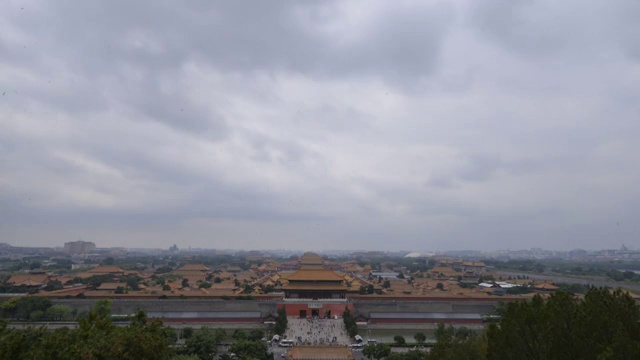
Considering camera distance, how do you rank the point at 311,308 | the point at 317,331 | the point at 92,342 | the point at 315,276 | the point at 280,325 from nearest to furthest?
the point at 92,342 < the point at 280,325 < the point at 317,331 < the point at 311,308 < the point at 315,276

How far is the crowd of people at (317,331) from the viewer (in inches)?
1000

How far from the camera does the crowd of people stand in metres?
25.4

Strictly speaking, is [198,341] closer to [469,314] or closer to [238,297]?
[238,297]

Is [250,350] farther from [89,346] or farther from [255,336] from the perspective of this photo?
[89,346]

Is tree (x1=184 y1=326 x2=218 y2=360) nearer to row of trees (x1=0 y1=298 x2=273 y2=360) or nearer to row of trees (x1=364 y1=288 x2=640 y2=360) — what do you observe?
row of trees (x1=0 y1=298 x2=273 y2=360)

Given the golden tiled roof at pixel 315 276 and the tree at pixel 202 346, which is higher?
the golden tiled roof at pixel 315 276

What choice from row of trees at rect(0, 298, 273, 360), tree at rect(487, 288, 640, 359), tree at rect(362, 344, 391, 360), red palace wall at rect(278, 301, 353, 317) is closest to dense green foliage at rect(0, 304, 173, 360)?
row of trees at rect(0, 298, 273, 360)

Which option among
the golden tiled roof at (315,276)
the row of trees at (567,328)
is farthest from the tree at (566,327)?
the golden tiled roof at (315,276)

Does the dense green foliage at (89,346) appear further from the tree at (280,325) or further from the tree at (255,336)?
the tree at (280,325)

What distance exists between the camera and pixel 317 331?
2761 centimetres

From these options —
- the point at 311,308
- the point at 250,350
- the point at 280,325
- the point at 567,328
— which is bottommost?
the point at 250,350

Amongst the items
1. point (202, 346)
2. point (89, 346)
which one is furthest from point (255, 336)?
point (89, 346)

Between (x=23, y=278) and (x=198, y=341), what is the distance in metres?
29.1

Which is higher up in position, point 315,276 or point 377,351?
point 315,276
